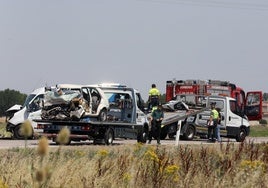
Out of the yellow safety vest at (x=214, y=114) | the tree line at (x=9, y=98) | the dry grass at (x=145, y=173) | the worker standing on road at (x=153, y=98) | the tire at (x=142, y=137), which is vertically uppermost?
the dry grass at (x=145, y=173)

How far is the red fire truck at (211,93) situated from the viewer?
107 ft

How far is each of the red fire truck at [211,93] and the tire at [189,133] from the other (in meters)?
1.83

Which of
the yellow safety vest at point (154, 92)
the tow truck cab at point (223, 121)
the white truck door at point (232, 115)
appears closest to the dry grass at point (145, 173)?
the yellow safety vest at point (154, 92)

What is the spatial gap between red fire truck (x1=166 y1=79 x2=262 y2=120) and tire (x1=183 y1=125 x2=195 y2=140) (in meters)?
1.83

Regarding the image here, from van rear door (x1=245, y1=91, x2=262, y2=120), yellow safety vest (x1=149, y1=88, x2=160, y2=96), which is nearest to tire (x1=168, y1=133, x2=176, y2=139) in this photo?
yellow safety vest (x1=149, y1=88, x2=160, y2=96)

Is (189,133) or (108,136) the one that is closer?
(108,136)

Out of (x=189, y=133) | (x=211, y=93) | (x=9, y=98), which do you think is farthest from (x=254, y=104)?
(x=9, y=98)

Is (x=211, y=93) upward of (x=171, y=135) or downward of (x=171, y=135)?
upward

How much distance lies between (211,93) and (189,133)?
13.4 ft

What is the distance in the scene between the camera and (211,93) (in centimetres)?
3334

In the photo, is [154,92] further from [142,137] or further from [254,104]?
[254,104]

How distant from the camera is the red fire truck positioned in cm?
3275

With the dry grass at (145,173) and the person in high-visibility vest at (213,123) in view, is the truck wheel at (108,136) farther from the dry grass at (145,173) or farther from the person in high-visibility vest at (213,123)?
the dry grass at (145,173)

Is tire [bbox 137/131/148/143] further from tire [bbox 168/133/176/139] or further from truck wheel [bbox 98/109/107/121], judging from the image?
tire [bbox 168/133/176/139]
